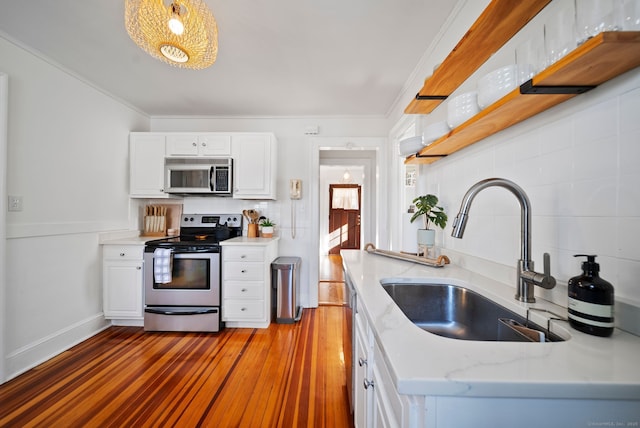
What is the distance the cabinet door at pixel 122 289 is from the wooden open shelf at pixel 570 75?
308 cm

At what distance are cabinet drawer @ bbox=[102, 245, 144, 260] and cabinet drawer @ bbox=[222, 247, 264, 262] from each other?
863 millimetres

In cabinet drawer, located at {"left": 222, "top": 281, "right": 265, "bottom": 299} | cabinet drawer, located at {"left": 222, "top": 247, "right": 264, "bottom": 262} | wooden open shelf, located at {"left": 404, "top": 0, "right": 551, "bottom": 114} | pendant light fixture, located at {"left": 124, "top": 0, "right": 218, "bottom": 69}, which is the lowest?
cabinet drawer, located at {"left": 222, "top": 281, "right": 265, "bottom": 299}

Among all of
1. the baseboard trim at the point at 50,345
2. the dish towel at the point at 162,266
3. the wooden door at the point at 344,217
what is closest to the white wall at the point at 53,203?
the baseboard trim at the point at 50,345

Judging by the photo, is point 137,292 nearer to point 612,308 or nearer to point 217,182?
point 217,182

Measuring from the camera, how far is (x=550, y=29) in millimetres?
767

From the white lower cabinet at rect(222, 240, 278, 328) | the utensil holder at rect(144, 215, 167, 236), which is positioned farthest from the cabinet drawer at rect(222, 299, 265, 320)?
the utensil holder at rect(144, 215, 167, 236)

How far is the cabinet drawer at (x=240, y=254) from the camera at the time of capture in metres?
2.55

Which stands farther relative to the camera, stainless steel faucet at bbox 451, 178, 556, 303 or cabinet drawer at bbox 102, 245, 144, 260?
cabinet drawer at bbox 102, 245, 144, 260

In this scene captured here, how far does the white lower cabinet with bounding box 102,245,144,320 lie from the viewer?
8.28ft

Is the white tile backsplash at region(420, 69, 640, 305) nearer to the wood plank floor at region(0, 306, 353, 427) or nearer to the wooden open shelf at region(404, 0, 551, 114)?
the wooden open shelf at region(404, 0, 551, 114)

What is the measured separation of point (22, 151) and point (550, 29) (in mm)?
3200

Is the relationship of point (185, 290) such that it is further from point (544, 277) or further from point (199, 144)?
point (544, 277)

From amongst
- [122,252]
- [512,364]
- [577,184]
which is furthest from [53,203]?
[577,184]

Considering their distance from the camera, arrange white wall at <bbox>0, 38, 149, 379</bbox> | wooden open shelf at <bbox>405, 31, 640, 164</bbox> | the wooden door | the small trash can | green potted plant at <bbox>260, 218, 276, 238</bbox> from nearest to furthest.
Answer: wooden open shelf at <bbox>405, 31, 640, 164</bbox> → white wall at <bbox>0, 38, 149, 379</bbox> → the small trash can → green potted plant at <bbox>260, 218, 276, 238</bbox> → the wooden door
